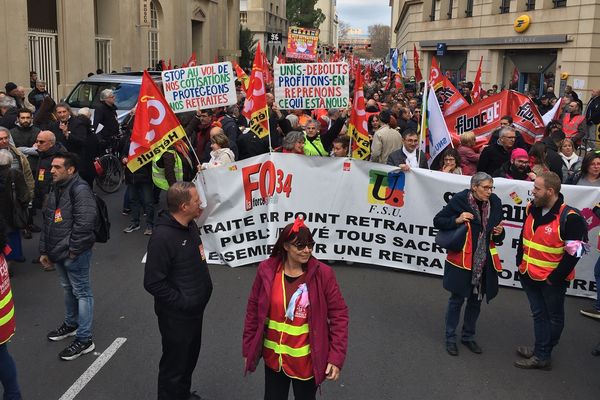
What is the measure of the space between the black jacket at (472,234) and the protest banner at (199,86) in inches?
169

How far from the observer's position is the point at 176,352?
4430 millimetres

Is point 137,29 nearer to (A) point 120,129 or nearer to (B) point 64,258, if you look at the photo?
(A) point 120,129

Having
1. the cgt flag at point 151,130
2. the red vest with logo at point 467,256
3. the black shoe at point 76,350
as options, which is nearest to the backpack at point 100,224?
the black shoe at point 76,350

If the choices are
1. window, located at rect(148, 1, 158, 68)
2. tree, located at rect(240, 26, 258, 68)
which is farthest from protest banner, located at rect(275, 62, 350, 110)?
tree, located at rect(240, 26, 258, 68)

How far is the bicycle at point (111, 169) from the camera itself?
1206cm

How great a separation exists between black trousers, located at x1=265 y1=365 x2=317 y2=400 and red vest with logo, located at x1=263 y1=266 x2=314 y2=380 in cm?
9

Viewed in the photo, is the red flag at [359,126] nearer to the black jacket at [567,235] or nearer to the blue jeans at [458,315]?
the blue jeans at [458,315]

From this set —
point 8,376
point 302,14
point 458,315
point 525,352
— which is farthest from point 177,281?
point 302,14

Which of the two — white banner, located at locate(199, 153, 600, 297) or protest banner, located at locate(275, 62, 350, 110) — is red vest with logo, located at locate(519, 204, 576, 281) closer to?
white banner, located at locate(199, 153, 600, 297)

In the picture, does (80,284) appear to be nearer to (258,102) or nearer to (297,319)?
(297,319)

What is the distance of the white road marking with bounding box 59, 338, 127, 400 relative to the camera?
16.1 feet

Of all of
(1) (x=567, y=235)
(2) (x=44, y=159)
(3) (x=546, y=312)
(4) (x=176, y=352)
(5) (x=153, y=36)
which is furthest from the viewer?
(5) (x=153, y=36)

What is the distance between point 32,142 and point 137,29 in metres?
19.5

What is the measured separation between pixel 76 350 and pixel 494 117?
8.18 metres
